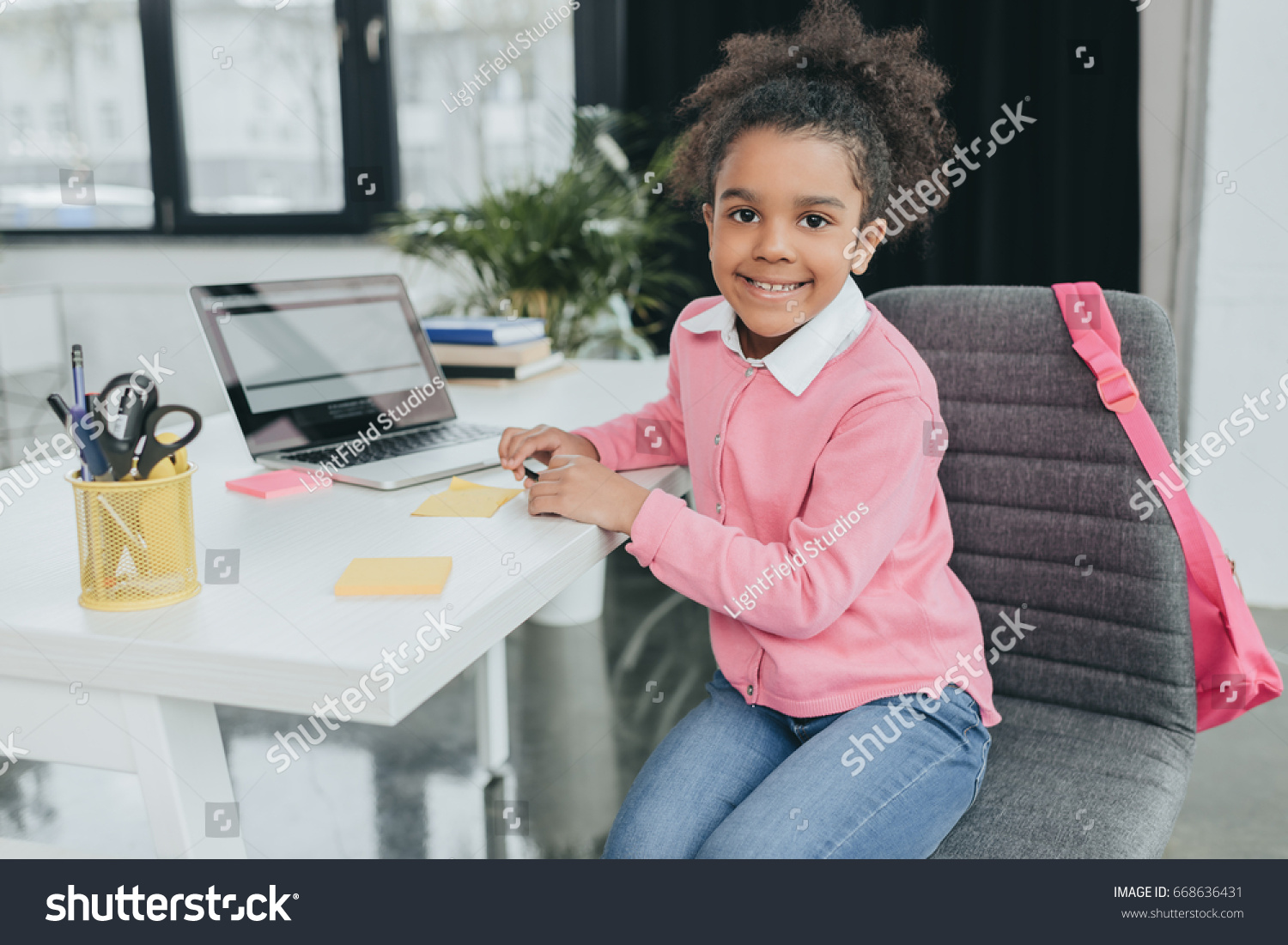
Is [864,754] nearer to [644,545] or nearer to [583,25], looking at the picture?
[644,545]

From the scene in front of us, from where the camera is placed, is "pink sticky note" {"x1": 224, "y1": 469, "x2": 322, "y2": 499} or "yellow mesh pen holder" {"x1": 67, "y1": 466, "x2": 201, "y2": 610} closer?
"yellow mesh pen holder" {"x1": 67, "y1": 466, "x2": 201, "y2": 610}

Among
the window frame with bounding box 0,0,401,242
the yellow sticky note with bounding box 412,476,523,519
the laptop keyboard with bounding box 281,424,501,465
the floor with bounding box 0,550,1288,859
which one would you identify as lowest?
the floor with bounding box 0,550,1288,859

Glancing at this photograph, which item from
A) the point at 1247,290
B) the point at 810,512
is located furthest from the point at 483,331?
the point at 1247,290

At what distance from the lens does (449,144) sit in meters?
3.82

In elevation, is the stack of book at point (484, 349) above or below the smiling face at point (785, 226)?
below

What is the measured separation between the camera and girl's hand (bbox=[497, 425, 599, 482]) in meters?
1.15

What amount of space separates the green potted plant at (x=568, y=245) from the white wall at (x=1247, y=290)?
144cm

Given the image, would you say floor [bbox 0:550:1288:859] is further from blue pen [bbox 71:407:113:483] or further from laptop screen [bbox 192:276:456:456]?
blue pen [bbox 71:407:113:483]

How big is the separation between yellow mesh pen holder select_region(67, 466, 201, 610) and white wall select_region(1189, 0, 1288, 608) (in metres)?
2.69

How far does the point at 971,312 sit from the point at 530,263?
163cm

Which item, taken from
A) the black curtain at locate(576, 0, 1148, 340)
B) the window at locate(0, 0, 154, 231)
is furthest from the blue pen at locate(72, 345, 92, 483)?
the window at locate(0, 0, 154, 231)

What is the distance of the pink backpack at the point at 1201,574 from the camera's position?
1.01 metres

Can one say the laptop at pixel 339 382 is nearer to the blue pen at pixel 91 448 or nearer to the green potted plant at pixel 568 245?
the blue pen at pixel 91 448

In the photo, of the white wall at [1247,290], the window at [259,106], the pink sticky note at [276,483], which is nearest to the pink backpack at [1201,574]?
the pink sticky note at [276,483]
